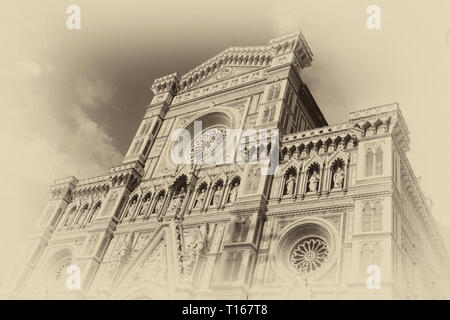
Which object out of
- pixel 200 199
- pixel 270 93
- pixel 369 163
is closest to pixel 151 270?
pixel 200 199

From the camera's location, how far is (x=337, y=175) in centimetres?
2052

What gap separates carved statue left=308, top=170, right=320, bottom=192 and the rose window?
2.40 meters

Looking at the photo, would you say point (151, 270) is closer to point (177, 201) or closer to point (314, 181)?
point (177, 201)

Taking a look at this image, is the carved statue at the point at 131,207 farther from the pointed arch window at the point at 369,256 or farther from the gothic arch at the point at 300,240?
the pointed arch window at the point at 369,256

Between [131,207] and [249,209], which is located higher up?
[131,207]

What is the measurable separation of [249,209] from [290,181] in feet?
8.12

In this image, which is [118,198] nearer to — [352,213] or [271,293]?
[271,293]

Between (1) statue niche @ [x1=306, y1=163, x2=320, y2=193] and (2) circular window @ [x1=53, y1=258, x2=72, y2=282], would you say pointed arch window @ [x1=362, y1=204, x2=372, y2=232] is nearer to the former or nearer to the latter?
(1) statue niche @ [x1=306, y1=163, x2=320, y2=193]

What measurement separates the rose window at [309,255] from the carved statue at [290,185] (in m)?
2.58

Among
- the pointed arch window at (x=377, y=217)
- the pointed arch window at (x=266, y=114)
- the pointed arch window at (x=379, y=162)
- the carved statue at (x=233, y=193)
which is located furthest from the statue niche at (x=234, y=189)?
the pointed arch window at (x=377, y=217)

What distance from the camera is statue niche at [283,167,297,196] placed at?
70.1 feet

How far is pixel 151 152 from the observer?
30.1 metres
